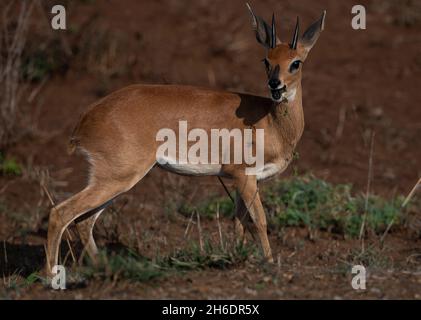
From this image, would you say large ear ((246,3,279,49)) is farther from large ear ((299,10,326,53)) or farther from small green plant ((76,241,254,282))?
small green plant ((76,241,254,282))

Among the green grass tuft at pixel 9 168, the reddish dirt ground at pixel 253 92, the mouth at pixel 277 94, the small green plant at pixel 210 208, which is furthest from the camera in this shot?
the green grass tuft at pixel 9 168

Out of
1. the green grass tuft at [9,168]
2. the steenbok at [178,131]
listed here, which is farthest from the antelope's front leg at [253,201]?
the green grass tuft at [9,168]

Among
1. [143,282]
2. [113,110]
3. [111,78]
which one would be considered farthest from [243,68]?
[143,282]

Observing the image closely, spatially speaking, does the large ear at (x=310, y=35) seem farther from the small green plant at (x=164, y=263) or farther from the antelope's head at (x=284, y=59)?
the small green plant at (x=164, y=263)

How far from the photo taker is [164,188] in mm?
10461

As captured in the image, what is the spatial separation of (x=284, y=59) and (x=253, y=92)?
18.4 feet

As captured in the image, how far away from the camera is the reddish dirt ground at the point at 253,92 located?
6.79 m

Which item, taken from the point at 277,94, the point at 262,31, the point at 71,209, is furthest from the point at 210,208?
the point at 71,209

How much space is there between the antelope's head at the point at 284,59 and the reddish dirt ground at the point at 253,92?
2.66 feet

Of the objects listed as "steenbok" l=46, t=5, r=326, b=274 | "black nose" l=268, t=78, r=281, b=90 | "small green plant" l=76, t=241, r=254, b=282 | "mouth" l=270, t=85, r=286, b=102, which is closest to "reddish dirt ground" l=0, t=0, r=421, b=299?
"small green plant" l=76, t=241, r=254, b=282

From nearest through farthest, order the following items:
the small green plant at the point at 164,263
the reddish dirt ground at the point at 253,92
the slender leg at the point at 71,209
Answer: the small green plant at the point at 164,263, the reddish dirt ground at the point at 253,92, the slender leg at the point at 71,209

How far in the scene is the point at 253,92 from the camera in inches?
531

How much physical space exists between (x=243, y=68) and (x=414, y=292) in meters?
8.41

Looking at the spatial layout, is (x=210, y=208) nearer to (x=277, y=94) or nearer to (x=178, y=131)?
(x=178, y=131)
